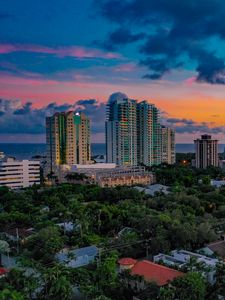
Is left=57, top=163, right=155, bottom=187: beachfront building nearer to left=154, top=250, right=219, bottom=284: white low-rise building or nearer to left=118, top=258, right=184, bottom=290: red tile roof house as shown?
left=154, top=250, right=219, bottom=284: white low-rise building

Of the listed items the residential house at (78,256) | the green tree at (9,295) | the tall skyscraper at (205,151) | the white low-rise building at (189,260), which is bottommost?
the residential house at (78,256)

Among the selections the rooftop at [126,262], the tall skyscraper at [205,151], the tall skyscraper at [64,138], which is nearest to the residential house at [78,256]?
the rooftop at [126,262]

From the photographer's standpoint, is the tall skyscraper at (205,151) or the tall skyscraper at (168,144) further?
the tall skyscraper at (205,151)

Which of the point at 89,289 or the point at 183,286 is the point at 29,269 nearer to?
the point at 89,289

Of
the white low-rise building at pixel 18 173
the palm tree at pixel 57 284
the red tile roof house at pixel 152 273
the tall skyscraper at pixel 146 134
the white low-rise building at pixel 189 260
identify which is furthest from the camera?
the tall skyscraper at pixel 146 134

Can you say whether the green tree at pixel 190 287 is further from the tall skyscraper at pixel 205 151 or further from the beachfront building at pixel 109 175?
the tall skyscraper at pixel 205 151

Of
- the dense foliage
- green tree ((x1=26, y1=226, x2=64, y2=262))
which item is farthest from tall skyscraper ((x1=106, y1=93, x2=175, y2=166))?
green tree ((x1=26, y1=226, x2=64, y2=262))

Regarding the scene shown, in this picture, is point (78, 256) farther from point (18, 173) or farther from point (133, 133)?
point (133, 133)

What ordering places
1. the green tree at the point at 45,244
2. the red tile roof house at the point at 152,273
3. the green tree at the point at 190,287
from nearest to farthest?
the green tree at the point at 190,287, the red tile roof house at the point at 152,273, the green tree at the point at 45,244

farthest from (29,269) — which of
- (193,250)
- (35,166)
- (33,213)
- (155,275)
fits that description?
(35,166)

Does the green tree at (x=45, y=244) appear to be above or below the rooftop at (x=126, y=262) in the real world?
above
